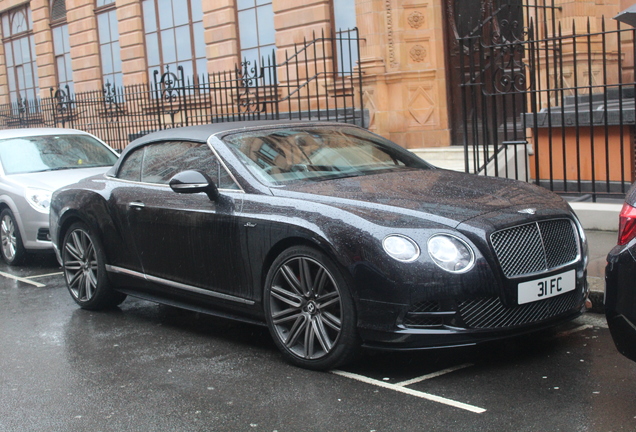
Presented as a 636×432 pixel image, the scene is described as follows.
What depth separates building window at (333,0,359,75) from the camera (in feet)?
49.9

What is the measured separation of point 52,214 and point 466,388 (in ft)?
14.6

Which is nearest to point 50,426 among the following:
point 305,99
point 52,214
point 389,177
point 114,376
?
point 114,376

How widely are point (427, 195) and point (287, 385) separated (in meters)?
1.43

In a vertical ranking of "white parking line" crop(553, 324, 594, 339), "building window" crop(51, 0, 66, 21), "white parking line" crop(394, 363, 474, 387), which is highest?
"building window" crop(51, 0, 66, 21)

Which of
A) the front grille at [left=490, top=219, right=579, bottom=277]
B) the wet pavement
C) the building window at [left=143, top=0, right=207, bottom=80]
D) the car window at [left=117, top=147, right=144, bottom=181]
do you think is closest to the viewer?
the wet pavement

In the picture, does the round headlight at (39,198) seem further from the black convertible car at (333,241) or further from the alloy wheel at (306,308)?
the alloy wheel at (306,308)

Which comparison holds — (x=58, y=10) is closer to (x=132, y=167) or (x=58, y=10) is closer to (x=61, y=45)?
(x=61, y=45)

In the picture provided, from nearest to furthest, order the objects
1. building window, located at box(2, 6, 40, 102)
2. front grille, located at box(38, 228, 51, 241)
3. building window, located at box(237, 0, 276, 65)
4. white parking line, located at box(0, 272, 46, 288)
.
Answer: white parking line, located at box(0, 272, 46, 288), front grille, located at box(38, 228, 51, 241), building window, located at box(237, 0, 276, 65), building window, located at box(2, 6, 40, 102)

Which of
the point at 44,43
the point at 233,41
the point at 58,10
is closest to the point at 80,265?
the point at 233,41

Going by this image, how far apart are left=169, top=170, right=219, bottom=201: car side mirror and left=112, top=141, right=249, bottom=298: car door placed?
0.25 feet

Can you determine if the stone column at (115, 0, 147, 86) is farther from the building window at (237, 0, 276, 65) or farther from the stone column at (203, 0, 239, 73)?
the building window at (237, 0, 276, 65)

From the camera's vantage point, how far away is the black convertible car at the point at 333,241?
465 centimetres

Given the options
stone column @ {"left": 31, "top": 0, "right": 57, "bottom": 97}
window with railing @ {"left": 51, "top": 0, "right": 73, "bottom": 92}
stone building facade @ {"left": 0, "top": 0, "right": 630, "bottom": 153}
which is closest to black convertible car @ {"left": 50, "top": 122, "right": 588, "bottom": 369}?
stone building facade @ {"left": 0, "top": 0, "right": 630, "bottom": 153}

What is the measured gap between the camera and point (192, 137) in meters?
6.24
